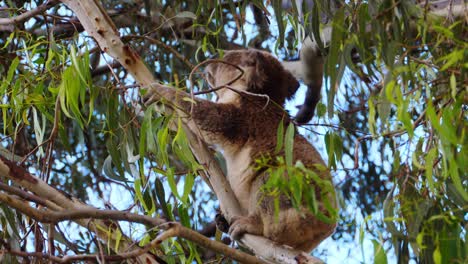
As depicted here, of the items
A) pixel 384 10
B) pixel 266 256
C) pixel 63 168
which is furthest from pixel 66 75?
pixel 63 168

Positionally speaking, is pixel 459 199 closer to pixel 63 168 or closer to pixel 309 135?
pixel 309 135

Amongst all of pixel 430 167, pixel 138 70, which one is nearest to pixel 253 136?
pixel 138 70

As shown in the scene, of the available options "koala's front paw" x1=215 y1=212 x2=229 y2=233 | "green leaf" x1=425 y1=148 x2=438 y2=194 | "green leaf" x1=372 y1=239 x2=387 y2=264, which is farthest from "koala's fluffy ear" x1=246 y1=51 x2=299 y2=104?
"green leaf" x1=372 y1=239 x2=387 y2=264

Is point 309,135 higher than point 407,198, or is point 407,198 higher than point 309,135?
point 309,135

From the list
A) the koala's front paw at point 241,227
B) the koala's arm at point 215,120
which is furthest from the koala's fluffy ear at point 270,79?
the koala's front paw at point 241,227

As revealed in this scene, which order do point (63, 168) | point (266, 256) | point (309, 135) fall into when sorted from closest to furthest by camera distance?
point (266, 256)
point (309, 135)
point (63, 168)

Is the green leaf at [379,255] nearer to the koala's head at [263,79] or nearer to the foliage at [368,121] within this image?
the foliage at [368,121]

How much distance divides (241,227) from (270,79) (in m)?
1.12

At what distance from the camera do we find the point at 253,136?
367cm

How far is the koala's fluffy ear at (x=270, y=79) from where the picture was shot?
3988 mm

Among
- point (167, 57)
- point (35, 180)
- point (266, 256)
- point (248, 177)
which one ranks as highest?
point (167, 57)

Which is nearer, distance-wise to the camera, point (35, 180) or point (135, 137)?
point (35, 180)

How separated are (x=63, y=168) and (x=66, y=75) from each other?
2.88 meters

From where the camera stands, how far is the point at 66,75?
2.72 metres
